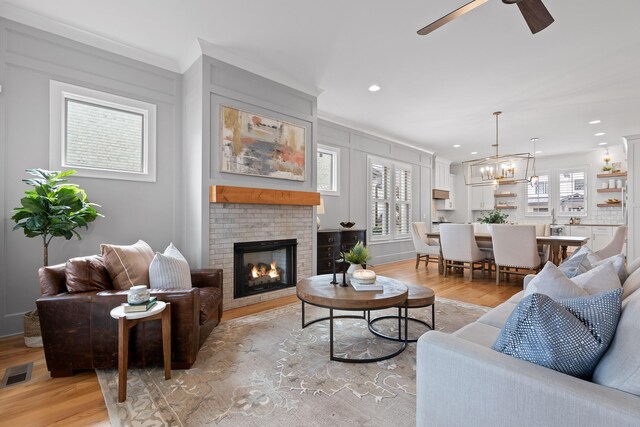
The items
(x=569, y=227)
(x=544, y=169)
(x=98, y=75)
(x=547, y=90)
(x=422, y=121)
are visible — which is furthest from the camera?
(x=544, y=169)

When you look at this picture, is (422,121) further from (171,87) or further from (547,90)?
(171,87)

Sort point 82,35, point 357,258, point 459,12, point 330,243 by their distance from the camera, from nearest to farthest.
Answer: point 459,12 < point 357,258 < point 82,35 < point 330,243

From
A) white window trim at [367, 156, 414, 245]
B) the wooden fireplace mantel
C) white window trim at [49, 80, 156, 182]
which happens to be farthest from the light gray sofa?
white window trim at [367, 156, 414, 245]

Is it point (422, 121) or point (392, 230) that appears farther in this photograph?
point (392, 230)

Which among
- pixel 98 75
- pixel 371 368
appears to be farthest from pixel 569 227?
pixel 98 75

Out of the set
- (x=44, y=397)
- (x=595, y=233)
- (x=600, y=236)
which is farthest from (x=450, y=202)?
(x=44, y=397)

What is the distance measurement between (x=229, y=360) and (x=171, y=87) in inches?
123

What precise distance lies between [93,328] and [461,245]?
16.3 feet

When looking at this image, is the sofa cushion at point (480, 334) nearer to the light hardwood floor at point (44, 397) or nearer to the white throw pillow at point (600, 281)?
the white throw pillow at point (600, 281)

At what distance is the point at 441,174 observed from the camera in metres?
8.84

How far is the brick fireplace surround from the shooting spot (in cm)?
341

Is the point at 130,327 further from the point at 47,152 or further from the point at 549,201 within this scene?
the point at 549,201

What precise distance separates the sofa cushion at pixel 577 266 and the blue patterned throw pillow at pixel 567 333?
3.78 ft

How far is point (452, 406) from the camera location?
109cm
